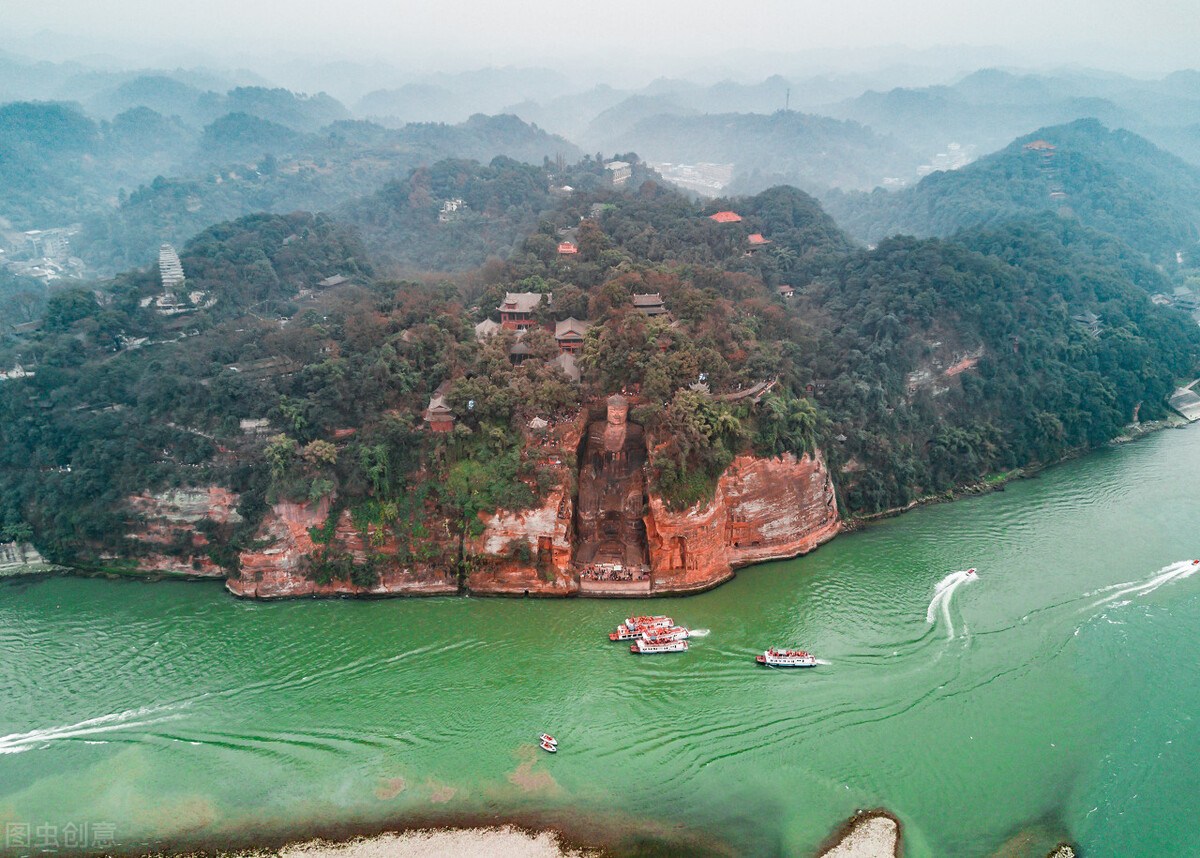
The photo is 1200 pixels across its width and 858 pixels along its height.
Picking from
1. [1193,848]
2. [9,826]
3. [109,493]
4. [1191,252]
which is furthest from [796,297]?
[1191,252]

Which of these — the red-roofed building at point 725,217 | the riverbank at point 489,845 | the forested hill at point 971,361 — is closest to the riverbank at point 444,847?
the riverbank at point 489,845

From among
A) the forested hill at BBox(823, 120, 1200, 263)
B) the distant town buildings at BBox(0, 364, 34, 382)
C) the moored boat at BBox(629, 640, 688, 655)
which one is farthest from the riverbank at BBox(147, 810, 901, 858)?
the forested hill at BBox(823, 120, 1200, 263)

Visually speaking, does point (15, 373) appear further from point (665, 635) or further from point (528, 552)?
point (665, 635)

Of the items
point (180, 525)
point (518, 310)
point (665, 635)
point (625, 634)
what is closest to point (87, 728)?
point (180, 525)

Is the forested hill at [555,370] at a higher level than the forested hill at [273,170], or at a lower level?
lower

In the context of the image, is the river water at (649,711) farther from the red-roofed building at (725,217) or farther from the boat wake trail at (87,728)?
the red-roofed building at (725,217)

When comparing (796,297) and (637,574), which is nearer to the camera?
(637,574)

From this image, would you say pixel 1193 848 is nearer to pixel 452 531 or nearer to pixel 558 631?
pixel 558 631
